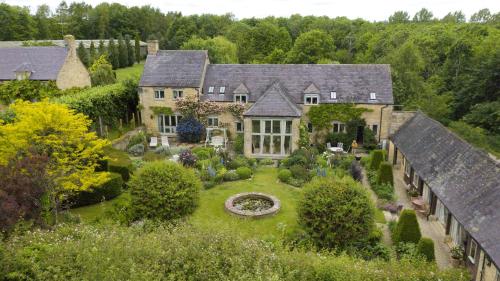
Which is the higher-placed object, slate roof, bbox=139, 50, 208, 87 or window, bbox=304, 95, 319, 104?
slate roof, bbox=139, 50, 208, 87

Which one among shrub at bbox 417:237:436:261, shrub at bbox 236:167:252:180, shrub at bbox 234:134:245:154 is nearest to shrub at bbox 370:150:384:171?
shrub at bbox 236:167:252:180

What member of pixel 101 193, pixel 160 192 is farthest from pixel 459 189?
pixel 101 193

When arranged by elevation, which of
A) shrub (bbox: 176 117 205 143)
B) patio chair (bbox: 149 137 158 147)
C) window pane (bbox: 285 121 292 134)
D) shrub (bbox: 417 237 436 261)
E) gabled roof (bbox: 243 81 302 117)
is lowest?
shrub (bbox: 417 237 436 261)

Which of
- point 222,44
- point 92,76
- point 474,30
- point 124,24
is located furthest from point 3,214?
point 124,24

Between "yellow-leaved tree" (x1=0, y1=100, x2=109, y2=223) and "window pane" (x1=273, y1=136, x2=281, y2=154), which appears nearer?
"yellow-leaved tree" (x1=0, y1=100, x2=109, y2=223)

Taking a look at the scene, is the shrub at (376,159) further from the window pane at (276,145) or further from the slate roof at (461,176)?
the window pane at (276,145)

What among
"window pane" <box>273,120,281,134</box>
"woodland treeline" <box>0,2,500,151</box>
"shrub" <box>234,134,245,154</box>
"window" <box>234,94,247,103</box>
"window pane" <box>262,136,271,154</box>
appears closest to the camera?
"window pane" <box>273,120,281,134</box>

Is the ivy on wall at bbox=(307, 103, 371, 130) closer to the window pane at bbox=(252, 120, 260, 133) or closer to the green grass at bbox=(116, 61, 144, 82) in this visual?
the window pane at bbox=(252, 120, 260, 133)
